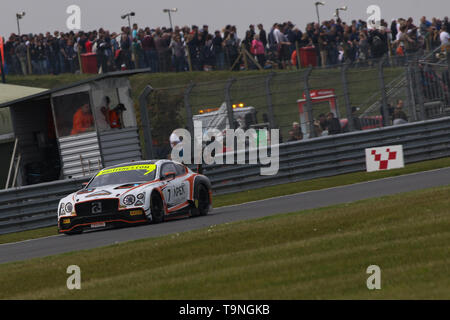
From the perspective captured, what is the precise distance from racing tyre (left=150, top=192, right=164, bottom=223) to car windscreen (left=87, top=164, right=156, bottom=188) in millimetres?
493

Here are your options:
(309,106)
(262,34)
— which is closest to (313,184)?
(309,106)

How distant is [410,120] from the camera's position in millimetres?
25250

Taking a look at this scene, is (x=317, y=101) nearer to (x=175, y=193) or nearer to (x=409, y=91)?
(x=409, y=91)

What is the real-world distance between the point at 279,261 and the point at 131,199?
7567 millimetres

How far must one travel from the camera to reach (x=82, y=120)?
2627 cm

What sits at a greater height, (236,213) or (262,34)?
(262,34)

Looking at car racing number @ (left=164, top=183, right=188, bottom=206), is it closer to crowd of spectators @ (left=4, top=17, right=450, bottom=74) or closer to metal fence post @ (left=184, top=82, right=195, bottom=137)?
metal fence post @ (left=184, top=82, right=195, bottom=137)

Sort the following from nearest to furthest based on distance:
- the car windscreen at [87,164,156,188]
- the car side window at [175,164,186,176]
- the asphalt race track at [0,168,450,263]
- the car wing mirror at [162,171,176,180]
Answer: the asphalt race track at [0,168,450,263], the car windscreen at [87,164,156,188], the car wing mirror at [162,171,176,180], the car side window at [175,164,186,176]

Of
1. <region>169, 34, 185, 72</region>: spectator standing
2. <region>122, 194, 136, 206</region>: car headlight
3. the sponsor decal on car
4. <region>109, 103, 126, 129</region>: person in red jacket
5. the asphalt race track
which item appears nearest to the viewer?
the asphalt race track

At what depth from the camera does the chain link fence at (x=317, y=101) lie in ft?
77.2

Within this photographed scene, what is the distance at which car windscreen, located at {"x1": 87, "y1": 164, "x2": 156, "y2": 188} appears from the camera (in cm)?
1817

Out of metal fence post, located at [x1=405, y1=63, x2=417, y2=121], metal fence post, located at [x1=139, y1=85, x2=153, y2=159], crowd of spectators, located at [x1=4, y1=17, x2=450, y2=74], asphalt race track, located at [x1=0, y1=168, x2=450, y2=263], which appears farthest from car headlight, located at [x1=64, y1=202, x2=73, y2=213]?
crowd of spectators, located at [x1=4, y1=17, x2=450, y2=74]

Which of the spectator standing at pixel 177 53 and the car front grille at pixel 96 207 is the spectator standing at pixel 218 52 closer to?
the spectator standing at pixel 177 53
